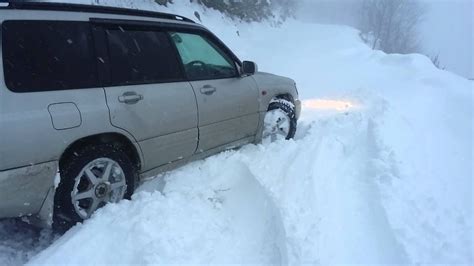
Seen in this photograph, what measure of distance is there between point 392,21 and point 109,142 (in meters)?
63.3

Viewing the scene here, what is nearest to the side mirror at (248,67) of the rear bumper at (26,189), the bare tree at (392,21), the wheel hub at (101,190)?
the wheel hub at (101,190)

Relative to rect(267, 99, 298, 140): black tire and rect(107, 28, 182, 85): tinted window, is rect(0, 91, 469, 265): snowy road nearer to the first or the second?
rect(267, 99, 298, 140): black tire

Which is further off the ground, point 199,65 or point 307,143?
point 199,65

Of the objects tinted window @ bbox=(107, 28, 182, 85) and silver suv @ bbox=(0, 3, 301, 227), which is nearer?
silver suv @ bbox=(0, 3, 301, 227)

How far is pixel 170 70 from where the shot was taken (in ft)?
14.3

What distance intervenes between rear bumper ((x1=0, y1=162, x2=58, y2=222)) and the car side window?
183 centimetres

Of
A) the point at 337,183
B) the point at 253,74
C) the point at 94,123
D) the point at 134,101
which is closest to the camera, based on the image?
the point at 94,123

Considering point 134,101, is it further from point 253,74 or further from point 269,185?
point 253,74

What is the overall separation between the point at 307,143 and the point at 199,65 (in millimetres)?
1833

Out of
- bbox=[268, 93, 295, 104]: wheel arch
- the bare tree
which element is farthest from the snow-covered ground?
the bare tree

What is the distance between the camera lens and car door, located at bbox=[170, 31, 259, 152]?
4.58 m

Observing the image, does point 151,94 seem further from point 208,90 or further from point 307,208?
point 307,208

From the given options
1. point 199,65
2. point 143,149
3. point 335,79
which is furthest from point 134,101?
point 335,79

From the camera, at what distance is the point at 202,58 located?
191 inches
